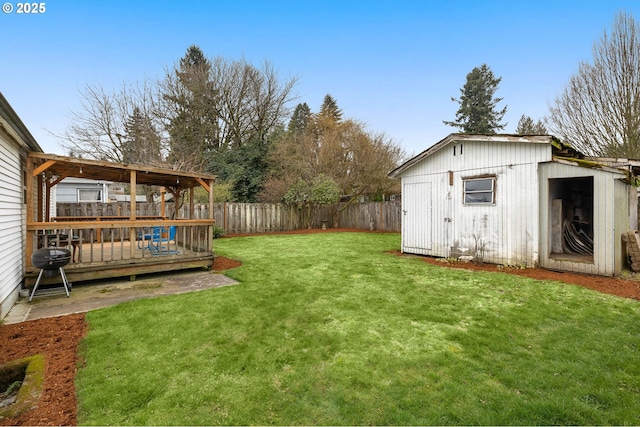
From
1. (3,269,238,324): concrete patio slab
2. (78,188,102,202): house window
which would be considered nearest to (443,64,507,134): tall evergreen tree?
(3,269,238,324): concrete patio slab

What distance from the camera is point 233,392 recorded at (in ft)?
8.02

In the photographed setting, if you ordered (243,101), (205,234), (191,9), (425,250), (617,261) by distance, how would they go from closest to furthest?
(617,261), (205,234), (425,250), (191,9), (243,101)

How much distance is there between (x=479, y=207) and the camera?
26.2ft

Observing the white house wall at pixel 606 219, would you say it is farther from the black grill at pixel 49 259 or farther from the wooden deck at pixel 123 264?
the black grill at pixel 49 259

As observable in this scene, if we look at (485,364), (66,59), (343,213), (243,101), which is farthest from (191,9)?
(485,364)

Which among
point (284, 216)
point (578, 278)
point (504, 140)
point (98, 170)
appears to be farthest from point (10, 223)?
point (284, 216)

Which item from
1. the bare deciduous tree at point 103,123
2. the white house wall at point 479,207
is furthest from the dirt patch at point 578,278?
the bare deciduous tree at point 103,123

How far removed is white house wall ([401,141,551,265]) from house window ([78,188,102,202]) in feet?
53.4

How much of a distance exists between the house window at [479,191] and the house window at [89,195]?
17.9 m

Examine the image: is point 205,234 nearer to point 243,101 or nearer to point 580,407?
point 580,407

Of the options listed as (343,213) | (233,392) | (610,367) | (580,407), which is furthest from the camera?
(343,213)

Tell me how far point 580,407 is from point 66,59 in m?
18.4

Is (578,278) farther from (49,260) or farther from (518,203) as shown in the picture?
(49,260)

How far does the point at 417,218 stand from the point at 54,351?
29.1 feet
